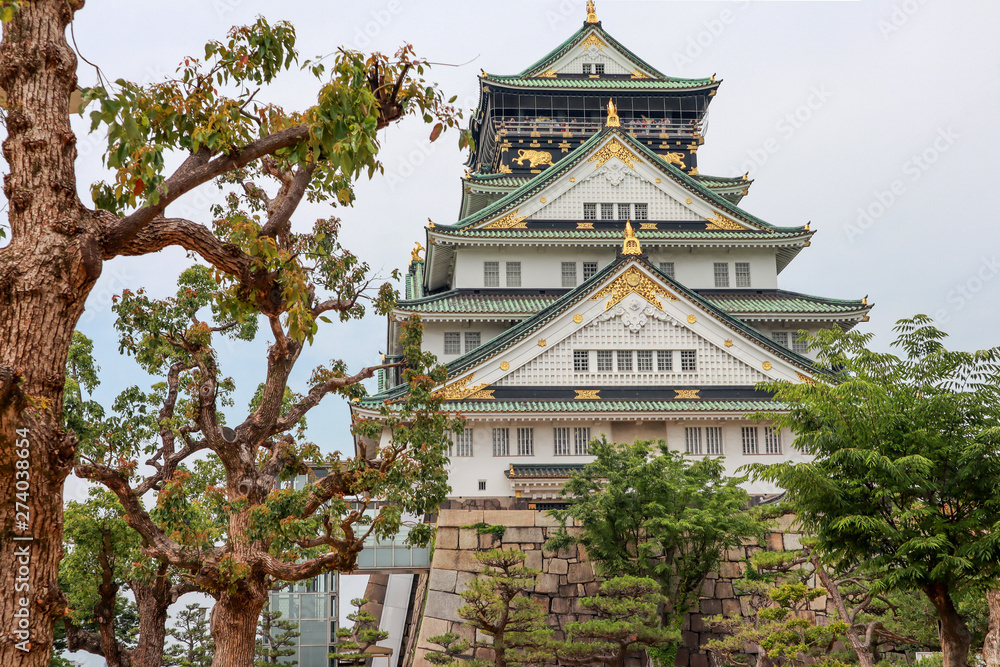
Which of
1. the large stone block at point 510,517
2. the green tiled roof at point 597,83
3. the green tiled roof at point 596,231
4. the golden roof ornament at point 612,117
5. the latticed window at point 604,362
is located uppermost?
the green tiled roof at point 597,83

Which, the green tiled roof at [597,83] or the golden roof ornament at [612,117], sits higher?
the green tiled roof at [597,83]

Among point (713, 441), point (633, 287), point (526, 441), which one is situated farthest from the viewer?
point (633, 287)

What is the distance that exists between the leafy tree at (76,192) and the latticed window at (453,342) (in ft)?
80.0

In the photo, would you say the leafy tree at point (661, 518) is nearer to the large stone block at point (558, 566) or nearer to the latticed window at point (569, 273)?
the large stone block at point (558, 566)

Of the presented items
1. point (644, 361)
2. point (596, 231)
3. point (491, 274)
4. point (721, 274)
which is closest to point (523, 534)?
point (644, 361)

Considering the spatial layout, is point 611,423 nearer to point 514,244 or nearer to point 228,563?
point 514,244

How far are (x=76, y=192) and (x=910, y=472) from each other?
40.4 ft

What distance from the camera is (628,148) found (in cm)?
3647

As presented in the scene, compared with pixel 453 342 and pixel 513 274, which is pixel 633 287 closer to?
pixel 513 274

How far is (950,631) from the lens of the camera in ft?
46.6

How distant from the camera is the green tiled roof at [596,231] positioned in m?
34.4

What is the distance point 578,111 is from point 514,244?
9.46 meters

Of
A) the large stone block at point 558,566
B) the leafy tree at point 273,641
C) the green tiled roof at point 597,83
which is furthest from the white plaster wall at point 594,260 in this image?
the leafy tree at point 273,641

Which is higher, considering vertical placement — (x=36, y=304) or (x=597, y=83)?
(x=597, y=83)
